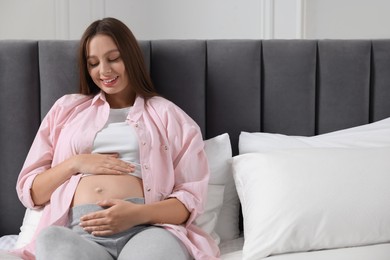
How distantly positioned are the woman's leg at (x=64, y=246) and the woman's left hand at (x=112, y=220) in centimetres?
7

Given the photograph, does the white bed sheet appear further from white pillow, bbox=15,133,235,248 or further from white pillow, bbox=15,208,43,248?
white pillow, bbox=15,208,43,248

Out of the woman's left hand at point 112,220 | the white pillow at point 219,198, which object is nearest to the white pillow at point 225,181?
the white pillow at point 219,198

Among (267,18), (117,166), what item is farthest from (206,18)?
(117,166)

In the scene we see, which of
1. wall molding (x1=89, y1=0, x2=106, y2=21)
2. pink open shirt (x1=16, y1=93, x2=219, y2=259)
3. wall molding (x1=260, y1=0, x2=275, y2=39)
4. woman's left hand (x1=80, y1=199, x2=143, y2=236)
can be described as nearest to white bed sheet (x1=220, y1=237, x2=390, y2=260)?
pink open shirt (x1=16, y1=93, x2=219, y2=259)

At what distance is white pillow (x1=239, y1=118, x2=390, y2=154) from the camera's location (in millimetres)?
1928

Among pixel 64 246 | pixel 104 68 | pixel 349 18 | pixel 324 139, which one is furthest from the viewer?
pixel 349 18

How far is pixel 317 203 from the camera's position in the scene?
1.62m

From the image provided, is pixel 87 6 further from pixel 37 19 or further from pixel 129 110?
pixel 129 110

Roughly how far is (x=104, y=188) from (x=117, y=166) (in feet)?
0.24

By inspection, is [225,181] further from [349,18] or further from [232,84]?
[349,18]

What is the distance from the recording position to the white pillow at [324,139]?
6.32 feet

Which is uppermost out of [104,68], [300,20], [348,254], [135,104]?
[300,20]

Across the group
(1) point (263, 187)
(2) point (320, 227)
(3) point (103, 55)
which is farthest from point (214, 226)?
(3) point (103, 55)

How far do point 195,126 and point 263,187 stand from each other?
286 millimetres
